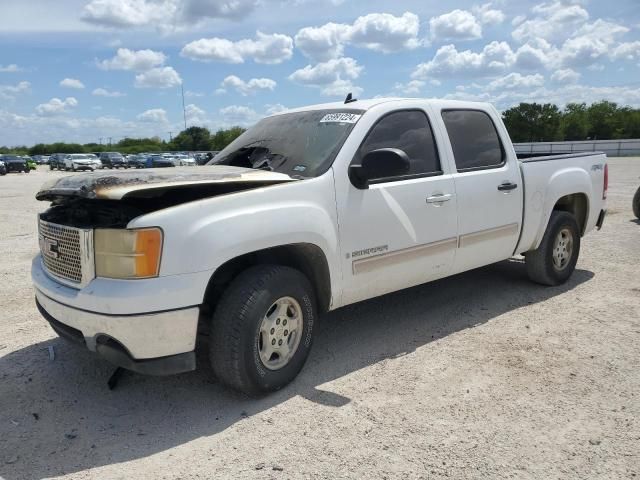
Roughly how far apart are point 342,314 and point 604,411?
8.07 ft

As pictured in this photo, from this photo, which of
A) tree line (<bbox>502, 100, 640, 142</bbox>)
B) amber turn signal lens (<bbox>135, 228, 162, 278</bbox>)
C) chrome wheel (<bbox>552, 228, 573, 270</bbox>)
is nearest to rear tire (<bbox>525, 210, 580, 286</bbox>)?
chrome wheel (<bbox>552, 228, 573, 270</bbox>)

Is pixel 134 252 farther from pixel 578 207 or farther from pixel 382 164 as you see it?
pixel 578 207

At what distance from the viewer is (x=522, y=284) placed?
20.3 ft

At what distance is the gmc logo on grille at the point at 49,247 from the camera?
355 centimetres

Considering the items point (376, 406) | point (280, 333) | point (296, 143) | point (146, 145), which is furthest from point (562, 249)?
point (146, 145)

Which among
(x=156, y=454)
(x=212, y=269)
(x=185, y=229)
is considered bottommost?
(x=156, y=454)

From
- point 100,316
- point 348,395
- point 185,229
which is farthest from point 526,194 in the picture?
point 100,316

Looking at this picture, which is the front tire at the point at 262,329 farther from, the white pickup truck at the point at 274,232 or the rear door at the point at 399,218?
the rear door at the point at 399,218

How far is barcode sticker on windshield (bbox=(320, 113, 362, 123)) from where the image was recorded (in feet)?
13.7

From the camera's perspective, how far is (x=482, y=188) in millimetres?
4840

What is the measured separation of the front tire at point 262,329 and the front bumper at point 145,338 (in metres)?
0.21

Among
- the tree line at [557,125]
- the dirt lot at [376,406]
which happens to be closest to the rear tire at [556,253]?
the dirt lot at [376,406]

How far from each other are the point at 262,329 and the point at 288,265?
558mm

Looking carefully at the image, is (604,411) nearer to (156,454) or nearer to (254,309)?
(254,309)
